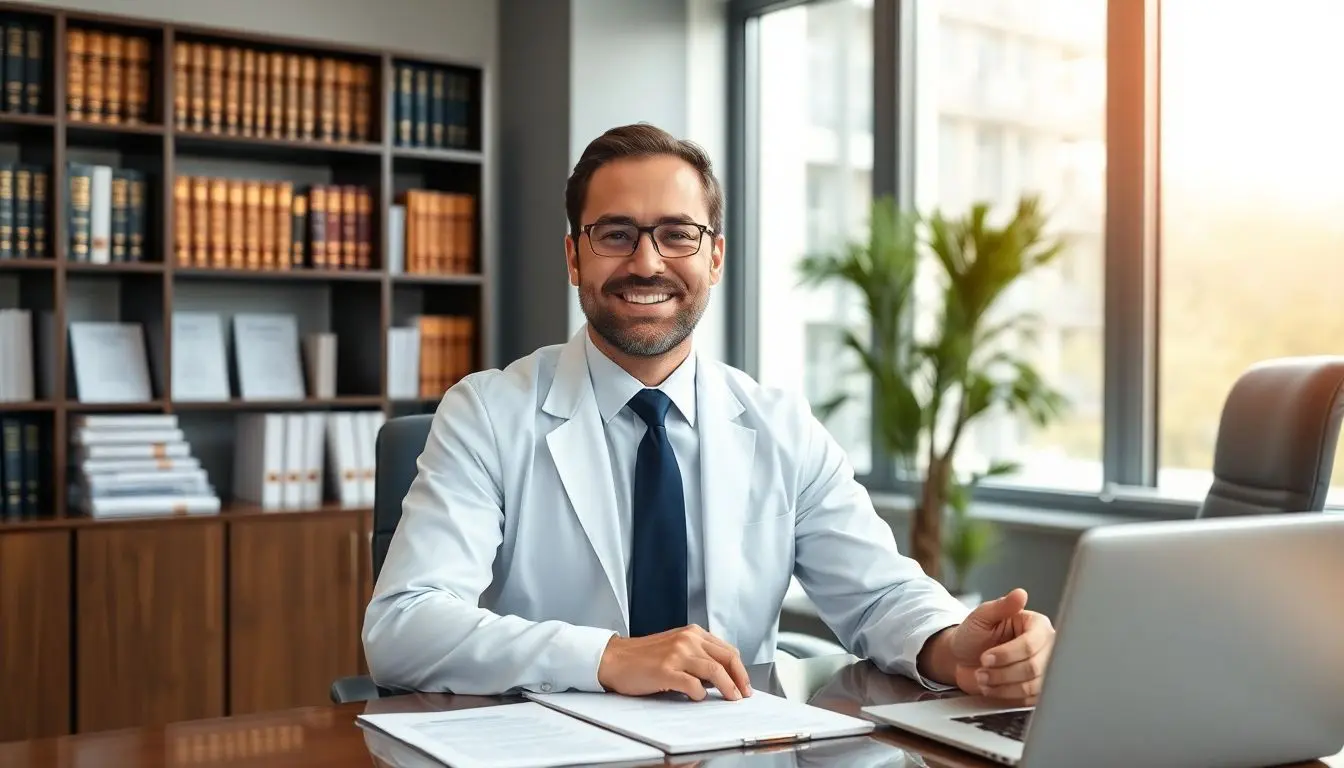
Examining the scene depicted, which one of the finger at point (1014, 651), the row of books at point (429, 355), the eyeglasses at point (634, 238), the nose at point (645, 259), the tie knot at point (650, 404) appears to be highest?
the eyeglasses at point (634, 238)

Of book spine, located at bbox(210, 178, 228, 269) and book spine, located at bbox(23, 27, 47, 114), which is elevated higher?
book spine, located at bbox(23, 27, 47, 114)

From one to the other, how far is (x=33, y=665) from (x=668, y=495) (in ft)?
7.59

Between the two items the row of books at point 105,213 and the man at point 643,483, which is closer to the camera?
the man at point 643,483

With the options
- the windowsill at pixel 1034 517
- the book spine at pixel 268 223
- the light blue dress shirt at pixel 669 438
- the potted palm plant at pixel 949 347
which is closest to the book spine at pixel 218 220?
the book spine at pixel 268 223

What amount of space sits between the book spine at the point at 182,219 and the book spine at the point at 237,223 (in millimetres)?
117

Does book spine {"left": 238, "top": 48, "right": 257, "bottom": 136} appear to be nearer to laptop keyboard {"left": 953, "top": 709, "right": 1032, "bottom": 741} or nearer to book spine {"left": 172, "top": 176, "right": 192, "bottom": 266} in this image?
book spine {"left": 172, "top": 176, "right": 192, "bottom": 266}

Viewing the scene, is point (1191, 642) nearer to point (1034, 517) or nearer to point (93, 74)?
point (1034, 517)

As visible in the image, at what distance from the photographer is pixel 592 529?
6.13 feet

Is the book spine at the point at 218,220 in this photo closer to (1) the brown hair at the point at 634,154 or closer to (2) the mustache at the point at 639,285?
(1) the brown hair at the point at 634,154

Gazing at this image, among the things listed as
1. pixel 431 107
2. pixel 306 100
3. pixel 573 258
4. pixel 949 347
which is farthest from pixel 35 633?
pixel 949 347

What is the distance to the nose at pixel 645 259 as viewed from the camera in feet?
6.32

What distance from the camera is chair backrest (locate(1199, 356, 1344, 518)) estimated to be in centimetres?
201

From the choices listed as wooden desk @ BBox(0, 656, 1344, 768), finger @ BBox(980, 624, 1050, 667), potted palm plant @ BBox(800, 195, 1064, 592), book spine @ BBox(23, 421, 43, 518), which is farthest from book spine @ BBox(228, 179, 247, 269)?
finger @ BBox(980, 624, 1050, 667)

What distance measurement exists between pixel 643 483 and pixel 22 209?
8.06 ft
